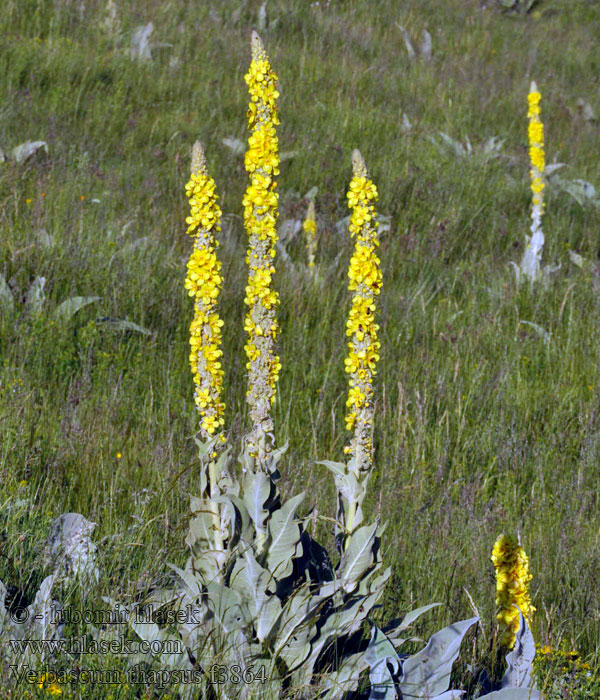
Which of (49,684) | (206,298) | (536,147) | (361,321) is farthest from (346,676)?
(536,147)

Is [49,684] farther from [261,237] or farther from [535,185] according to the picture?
[535,185]

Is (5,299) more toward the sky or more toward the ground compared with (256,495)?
more toward the ground

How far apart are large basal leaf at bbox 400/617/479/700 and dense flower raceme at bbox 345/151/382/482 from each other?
45 cm

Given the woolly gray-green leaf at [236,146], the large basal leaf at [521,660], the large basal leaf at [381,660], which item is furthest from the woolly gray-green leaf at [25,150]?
the large basal leaf at [521,660]

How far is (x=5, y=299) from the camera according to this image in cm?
373

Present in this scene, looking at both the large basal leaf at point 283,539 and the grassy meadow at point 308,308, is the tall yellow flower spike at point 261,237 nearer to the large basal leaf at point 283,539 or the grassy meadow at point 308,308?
the large basal leaf at point 283,539

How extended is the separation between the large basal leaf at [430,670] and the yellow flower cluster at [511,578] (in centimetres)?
28

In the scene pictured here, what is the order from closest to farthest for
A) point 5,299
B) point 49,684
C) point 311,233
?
point 49,684 → point 5,299 → point 311,233

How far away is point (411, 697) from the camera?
1818 millimetres

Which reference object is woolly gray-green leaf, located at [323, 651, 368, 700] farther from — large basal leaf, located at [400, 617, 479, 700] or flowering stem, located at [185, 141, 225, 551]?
flowering stem, located at [185, 141, 225, 551]

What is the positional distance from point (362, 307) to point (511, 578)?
865 mm

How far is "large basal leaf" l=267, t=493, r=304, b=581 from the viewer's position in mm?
1702

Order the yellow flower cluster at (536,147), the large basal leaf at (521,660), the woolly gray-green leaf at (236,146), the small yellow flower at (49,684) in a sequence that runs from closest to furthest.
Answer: the small yellow flower at (49,684), the large basal leaf at (521,660), the yellow flower cluster at (536,147), the woolly gray-green leaf at (236,146)

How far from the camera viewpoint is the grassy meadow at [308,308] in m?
2.62
